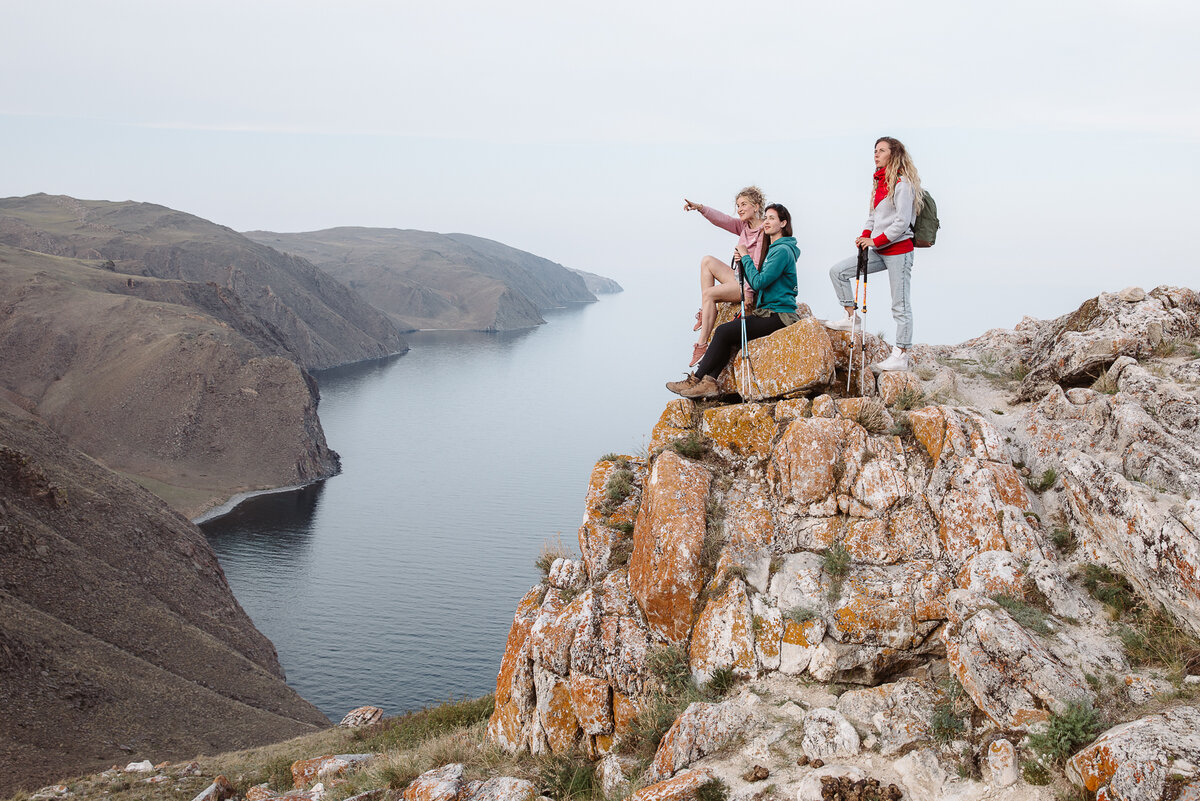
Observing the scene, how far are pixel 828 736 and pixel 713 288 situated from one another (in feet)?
22.1

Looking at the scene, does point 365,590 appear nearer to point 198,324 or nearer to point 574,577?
point 574,577

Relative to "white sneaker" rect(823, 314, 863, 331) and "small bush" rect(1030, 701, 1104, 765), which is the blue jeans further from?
"small bush" rect(1030, 701, 1104, 765)

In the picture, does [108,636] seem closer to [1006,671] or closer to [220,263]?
[1006,671]

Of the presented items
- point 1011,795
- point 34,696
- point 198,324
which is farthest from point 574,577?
point 198,324

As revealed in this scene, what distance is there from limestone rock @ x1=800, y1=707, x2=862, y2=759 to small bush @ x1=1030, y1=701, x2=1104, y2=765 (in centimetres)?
170

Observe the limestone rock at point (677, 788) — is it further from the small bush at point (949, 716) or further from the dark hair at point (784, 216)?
the dark hair at point (784, 216)

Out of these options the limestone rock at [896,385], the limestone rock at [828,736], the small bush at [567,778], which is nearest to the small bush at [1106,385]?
the limestone rock at [896,385]

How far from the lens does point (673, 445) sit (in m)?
11.8

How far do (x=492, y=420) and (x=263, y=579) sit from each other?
50.0 metres

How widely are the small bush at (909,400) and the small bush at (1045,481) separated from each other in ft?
6.35

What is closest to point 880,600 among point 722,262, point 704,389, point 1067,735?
point 1067,735

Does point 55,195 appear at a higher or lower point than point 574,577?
higher

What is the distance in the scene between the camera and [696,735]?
8.50 metres

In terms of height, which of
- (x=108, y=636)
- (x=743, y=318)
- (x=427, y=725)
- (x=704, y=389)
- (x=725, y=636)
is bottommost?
(x=108, y=636)
